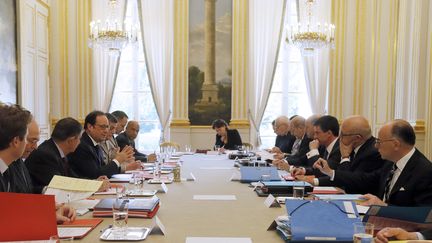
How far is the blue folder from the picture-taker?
2082 mm

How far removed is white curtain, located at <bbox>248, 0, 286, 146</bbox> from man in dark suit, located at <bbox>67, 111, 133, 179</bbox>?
5.65 meters

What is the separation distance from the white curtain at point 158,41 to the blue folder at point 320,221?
798 cm

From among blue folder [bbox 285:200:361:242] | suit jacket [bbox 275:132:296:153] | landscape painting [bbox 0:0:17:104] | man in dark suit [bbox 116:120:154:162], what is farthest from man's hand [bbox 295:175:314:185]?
landscape painting [bbox 0:0:17:104]

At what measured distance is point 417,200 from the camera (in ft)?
9.50

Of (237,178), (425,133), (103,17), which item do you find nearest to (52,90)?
(103,17)

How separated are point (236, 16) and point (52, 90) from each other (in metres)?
4.35

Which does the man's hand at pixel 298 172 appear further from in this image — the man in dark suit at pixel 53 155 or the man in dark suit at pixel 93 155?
the man in dark suit at pixel 53 155

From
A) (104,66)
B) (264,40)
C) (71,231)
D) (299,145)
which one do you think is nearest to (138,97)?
(104,66)

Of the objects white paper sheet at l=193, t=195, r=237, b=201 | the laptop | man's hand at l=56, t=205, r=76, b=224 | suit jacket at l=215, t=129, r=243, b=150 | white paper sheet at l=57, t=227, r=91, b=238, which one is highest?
man's hand at l=56, t=205, r=76, b=224

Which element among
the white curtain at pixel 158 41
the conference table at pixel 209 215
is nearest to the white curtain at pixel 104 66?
the white curtain at pixel 158 41

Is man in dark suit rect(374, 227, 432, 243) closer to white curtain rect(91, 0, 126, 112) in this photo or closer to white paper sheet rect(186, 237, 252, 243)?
white paper sheet rect(186, 237, 252, 243)

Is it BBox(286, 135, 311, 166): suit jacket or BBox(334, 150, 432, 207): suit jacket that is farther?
BBox(286, 135, 311, 166): suit jacket

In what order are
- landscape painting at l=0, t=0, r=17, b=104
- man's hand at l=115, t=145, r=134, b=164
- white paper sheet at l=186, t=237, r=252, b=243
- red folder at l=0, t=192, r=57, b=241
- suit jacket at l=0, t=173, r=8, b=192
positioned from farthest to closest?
landscape painting at l=0, t=0, r=17, b=104 < man's hand at l=115, t=145, r=134, b=164 < suit jacket at l=0, t=173, r=8, b=192 < white paper sheet at l=186, t=237, r=252, b=243 < red folder at l=0, t=192, r=57, b=241

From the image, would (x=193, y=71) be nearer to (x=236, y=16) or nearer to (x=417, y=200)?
(x=236, y=16)
